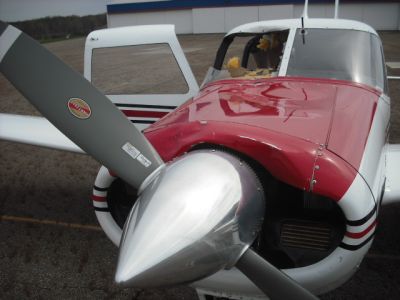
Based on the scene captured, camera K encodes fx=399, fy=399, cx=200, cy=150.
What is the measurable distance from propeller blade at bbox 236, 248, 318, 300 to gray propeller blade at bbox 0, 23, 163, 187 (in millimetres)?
740

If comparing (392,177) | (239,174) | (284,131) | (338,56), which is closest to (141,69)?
(338,56)

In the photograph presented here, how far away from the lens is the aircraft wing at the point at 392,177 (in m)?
2.27

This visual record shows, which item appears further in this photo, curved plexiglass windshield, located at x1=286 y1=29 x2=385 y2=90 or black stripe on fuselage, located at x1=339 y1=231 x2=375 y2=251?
curved plexiglass windshield, located at x1=286 y1=29 x2=385 y2=90

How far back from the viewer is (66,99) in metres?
1.95

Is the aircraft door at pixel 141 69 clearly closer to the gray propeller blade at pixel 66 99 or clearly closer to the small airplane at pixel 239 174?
the small airplane at pixel 239 174

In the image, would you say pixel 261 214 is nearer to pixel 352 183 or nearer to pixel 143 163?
pixel 352 183

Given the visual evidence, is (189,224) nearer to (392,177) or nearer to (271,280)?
(271,280)

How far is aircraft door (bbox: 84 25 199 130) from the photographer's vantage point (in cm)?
381

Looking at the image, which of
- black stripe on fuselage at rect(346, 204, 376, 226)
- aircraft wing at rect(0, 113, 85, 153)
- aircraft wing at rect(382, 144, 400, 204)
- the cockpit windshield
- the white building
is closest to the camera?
black stripe on fuselage at rect(346, 204, 376, 226)

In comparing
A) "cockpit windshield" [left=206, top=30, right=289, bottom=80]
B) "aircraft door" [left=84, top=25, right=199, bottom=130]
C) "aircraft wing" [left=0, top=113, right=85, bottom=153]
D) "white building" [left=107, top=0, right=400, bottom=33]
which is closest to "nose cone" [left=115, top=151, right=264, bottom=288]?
"cockpit windshield" [left=206, top=30, right=289, bottom=80]

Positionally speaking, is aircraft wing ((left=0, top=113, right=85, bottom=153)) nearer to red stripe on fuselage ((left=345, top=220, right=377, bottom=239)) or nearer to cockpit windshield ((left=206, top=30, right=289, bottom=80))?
cockpit windshield ((left=206, top=30, right=289, bottom=80))

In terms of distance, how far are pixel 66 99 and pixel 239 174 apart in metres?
0.94

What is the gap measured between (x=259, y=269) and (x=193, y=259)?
0.27m

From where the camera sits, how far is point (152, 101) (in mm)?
4043
